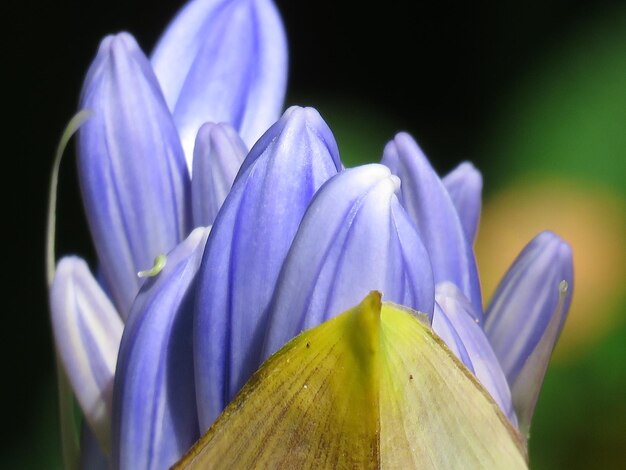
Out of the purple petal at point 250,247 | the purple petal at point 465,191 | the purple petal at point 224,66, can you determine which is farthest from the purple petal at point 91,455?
the purple petal at point 465,191

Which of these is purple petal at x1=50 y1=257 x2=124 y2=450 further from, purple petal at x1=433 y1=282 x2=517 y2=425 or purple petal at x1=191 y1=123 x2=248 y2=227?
purple petal at x1=433 y1=282 x2=517 y2=425

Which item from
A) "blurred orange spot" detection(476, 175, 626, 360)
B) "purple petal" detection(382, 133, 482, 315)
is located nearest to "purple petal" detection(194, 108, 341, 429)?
"purple petal" detection(382, 133, 482, 315)

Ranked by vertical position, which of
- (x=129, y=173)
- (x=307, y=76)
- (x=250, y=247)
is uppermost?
(x=307, y=76)

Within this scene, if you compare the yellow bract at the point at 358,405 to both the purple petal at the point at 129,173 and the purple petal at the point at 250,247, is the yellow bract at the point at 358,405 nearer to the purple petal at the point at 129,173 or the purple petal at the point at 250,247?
the purple petal at the point at 250,247

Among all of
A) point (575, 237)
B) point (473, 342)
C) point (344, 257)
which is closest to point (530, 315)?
point (473, 342)

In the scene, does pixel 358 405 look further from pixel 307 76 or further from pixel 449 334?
pixel 307 76
